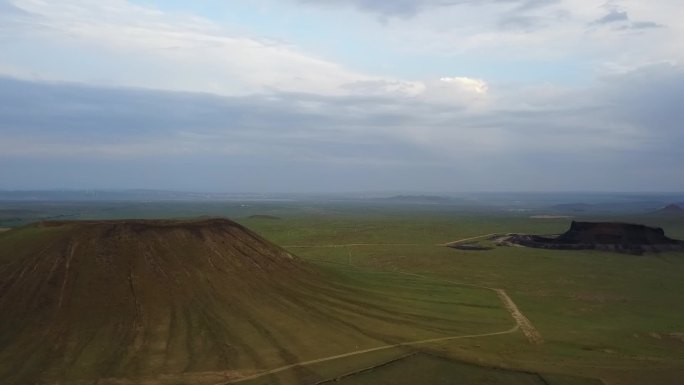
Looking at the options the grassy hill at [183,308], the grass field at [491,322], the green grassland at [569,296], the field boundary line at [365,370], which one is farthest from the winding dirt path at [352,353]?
the field boundary line at [365,370]

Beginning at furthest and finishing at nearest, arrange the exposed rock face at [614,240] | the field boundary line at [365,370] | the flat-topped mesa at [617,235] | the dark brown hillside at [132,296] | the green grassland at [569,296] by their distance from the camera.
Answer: the flat-topped mesa at [617,235] → the exposed rock face at [614,240] → the green grassland at [569,296] → the dark brown hillside at [132,296] → the field boundary line at [365,370]

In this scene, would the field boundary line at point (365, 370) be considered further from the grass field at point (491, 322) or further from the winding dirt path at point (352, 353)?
the winding dirt path at point (352, 353)

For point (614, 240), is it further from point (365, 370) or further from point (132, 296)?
point (132, 296)

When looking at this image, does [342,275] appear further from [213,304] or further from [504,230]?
[504,230]

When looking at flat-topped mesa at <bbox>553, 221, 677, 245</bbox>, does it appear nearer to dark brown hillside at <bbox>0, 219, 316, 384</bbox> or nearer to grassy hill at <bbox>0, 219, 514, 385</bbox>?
grassy hill at <bbox>0, 219, 514, 385</bbox>

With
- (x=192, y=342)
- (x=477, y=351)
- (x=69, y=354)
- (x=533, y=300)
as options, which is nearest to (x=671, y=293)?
(x=533, y=300)

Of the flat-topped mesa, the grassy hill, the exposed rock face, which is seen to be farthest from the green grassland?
the flat-topped mesa
